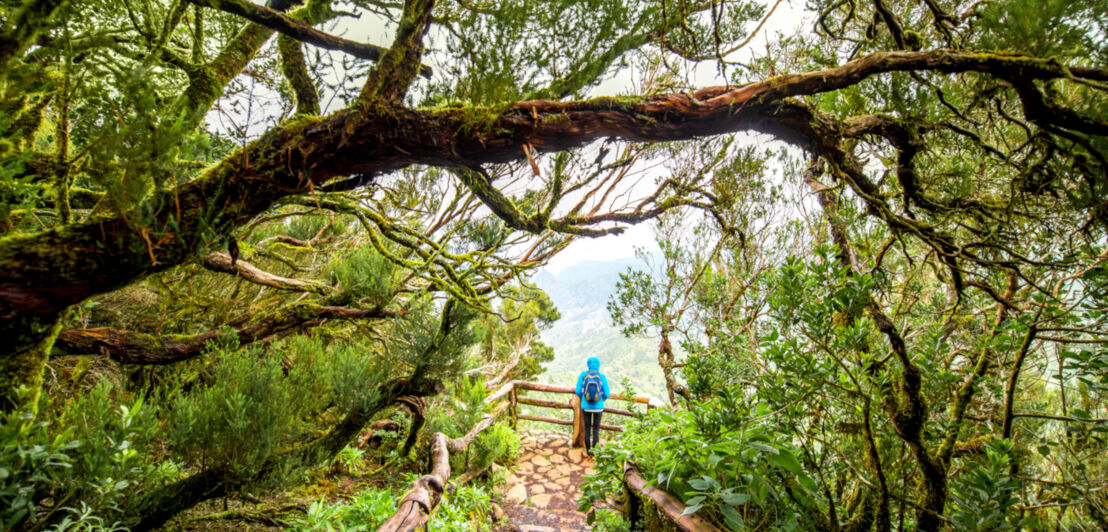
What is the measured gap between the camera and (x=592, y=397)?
5.66 meters

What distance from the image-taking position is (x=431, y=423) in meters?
4.73

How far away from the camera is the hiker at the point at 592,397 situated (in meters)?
5.69

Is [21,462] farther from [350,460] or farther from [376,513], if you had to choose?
[350,460]

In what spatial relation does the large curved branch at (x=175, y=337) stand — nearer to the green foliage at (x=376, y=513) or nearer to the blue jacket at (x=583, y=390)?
the green foliage at (x=376, y=513)

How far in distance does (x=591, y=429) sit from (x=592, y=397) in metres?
0.63

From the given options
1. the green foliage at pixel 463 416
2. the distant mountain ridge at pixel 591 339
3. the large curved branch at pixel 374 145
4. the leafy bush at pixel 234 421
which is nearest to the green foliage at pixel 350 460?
the green foliage at pixel 463 416

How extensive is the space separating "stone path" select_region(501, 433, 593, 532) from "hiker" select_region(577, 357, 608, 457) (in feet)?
1.15

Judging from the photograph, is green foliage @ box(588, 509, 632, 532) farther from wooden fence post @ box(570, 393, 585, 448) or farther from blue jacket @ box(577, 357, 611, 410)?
wooden fence post @ box(570, 393, 585, 448)

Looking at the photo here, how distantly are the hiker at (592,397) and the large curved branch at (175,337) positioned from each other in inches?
128

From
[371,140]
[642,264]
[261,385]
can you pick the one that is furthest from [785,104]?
[642,264]

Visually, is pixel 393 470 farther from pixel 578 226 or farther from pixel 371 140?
pixel 371 140

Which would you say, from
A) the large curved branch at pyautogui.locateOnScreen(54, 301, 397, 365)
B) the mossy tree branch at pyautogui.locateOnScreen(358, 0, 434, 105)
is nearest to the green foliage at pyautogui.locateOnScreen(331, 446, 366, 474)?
the large curved branch at pyautogui.locateOnScreen(54, 301, 397, 365)

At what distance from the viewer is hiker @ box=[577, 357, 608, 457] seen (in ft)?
18.7

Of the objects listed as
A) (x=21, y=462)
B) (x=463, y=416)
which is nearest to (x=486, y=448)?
(x=463, y=416)
